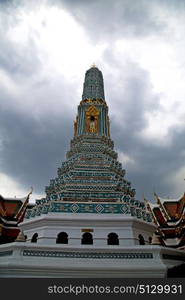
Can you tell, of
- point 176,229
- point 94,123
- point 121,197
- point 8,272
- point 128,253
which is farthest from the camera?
point 94,123

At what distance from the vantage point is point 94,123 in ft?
89.1

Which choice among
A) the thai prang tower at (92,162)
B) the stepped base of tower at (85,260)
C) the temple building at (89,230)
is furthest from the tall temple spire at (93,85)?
the stepped base of tower at (85,260)

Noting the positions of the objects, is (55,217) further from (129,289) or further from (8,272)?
(129,289)

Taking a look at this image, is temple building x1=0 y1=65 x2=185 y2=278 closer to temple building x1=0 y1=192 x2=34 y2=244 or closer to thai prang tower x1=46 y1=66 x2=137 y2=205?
thai prang tower x1=46 y1=66 x2=137 y2=205

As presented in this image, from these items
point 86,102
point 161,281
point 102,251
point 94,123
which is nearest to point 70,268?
point 102,251

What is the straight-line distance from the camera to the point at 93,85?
30422mm

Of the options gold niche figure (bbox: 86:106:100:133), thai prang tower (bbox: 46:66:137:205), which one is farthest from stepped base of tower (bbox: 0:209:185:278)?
gold niche figure (bbox: 86:106:100:133)

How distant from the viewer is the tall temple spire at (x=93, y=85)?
2938 centimetres

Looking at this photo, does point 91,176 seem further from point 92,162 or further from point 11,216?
point 11,216

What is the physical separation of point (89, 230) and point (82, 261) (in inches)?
135

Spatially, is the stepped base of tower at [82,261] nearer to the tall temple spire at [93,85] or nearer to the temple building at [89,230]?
the temple building at [89,230]

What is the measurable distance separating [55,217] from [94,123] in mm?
13190

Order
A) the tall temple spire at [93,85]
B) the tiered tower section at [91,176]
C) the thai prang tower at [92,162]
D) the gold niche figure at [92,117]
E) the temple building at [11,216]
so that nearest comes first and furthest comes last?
1. the tiered tower section at [91,176]
2. the thai prang tower at [92,162]
3. the temple building at [11,216]
4. the gold niche figure at [92,117]
5. the tall temple spire at [93,85]

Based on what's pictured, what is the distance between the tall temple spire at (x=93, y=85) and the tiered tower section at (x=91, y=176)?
11 cm
